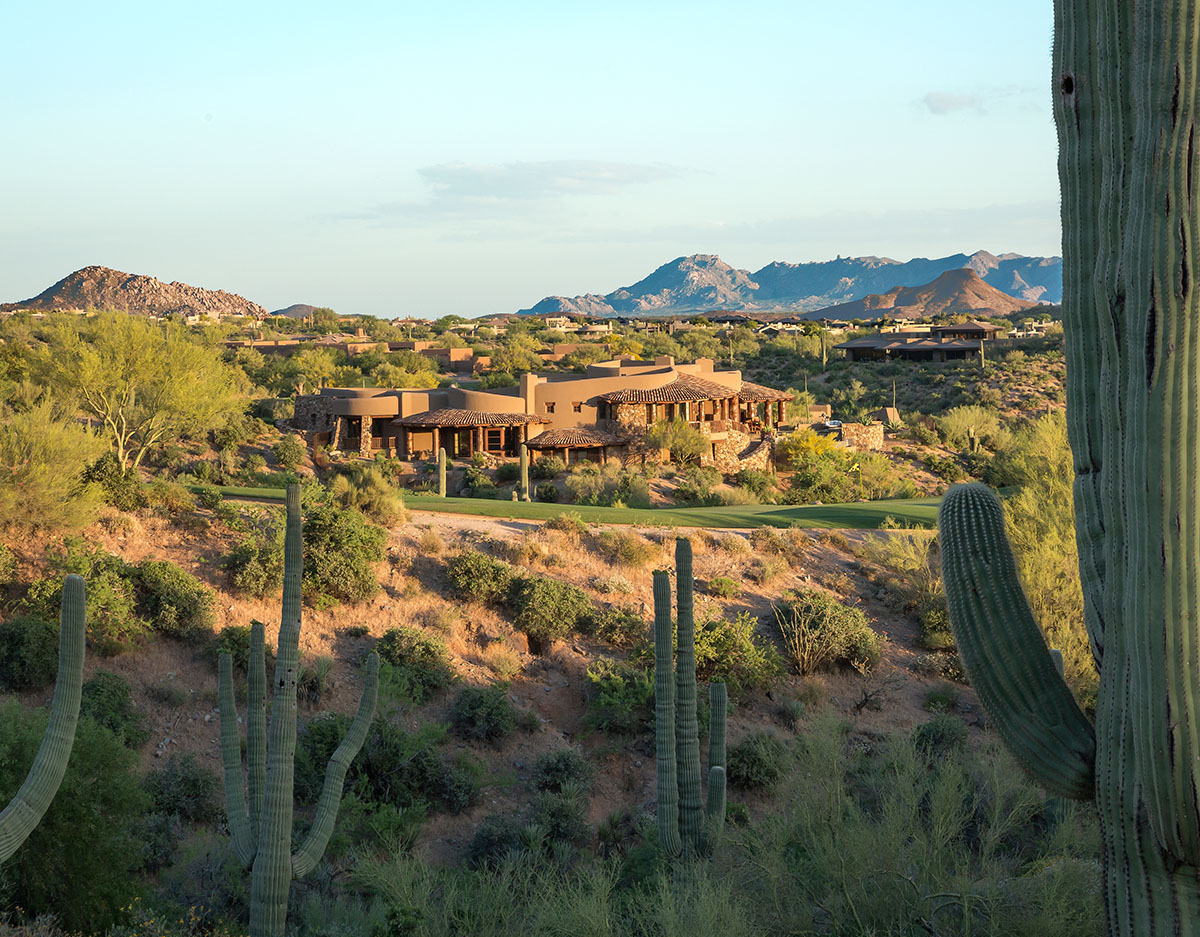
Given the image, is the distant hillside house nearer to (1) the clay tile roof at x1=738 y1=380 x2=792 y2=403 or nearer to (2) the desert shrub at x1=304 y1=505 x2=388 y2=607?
(1) the clay tile roof at x1=738 y1=380 x2=792 y2=403

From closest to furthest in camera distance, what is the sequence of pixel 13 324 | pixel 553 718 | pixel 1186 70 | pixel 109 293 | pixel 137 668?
pixel 1186 70, pixel 137 668, pixel 553 718, pixel 13 324, pixel 109 293

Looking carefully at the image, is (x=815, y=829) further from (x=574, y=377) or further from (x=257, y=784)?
(x=574, y=377)

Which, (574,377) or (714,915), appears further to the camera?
(574,377)

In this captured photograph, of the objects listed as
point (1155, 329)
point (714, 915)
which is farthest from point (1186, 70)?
point (714, 915)

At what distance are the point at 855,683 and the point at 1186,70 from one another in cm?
1715

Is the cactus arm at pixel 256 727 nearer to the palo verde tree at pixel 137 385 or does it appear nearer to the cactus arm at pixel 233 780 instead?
the cactus arm at pixel 233 780

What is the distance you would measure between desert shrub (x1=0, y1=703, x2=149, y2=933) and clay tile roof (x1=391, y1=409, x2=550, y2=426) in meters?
31.2

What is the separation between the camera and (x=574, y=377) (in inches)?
1944

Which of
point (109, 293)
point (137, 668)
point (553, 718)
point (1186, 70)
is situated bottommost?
point (553, 718)

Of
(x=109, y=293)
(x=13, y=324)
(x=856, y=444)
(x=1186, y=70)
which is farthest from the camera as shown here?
(x=109, y=293)

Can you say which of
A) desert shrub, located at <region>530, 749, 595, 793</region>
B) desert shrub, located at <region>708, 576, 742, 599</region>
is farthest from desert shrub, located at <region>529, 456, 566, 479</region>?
desert shrub, located at <region>530, 749, 595, 793</region>

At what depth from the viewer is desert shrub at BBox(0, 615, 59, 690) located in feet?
52.6

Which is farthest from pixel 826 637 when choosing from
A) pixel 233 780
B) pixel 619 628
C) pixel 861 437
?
pixel 861 437

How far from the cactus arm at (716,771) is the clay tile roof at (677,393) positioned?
3263 cm
